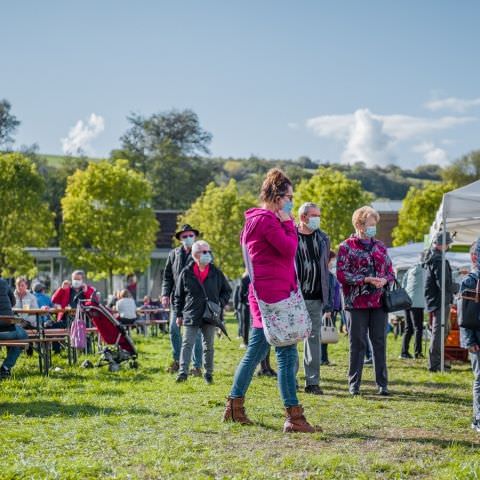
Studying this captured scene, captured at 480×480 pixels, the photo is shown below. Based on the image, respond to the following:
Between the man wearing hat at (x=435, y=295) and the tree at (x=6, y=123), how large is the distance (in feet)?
231

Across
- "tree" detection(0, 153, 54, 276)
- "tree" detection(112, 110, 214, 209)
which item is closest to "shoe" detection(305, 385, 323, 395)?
"tree" detection(0, 153, 54, 276)

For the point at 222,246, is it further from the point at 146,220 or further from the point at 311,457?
the point at 311,457

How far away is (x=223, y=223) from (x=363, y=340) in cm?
4290

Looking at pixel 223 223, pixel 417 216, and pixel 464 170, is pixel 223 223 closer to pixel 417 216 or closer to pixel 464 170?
pixel 417 216

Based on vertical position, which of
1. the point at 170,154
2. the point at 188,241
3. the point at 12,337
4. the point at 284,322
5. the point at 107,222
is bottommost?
the point at 12,337

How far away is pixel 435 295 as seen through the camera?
41.9ft

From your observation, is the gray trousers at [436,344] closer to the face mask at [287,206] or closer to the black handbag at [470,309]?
the black handbag at [470,309]

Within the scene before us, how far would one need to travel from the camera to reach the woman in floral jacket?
9.31 meters

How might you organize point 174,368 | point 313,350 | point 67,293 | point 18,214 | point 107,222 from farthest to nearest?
point 107,222 → point 18,214 → point 67,293 → point 174,368 → point 313,350

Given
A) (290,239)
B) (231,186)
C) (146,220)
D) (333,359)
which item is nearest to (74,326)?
(333,359)

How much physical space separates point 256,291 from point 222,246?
43.9 m

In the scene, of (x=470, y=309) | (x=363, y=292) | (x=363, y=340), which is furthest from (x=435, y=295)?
(x=470, y=309)

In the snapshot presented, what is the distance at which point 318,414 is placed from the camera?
7.81 metres

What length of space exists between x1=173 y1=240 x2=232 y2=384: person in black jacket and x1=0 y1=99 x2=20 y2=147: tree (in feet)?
233
